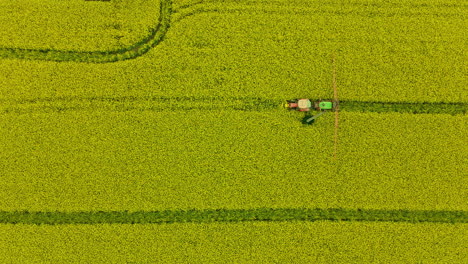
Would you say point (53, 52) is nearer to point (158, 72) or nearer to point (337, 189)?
point (158, 72)

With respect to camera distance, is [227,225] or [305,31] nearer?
[227,225]

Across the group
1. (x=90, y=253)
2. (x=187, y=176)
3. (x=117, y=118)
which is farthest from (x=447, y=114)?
(x=90, y=253)

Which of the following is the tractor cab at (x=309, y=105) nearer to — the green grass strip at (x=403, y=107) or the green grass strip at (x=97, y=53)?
the green grass strip at (x=403, y=107)

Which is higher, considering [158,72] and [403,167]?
[158,72]

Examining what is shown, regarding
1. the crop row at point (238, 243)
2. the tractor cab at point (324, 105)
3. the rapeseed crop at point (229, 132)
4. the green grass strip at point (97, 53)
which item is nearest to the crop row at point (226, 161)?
the rapeseed crop at point (229, 132)

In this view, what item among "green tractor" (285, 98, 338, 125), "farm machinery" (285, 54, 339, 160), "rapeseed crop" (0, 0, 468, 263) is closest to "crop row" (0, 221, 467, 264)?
"rapeseed crop" (0, 0, 468, 263)

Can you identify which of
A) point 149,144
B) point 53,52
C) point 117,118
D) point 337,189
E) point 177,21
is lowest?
point 337,189
